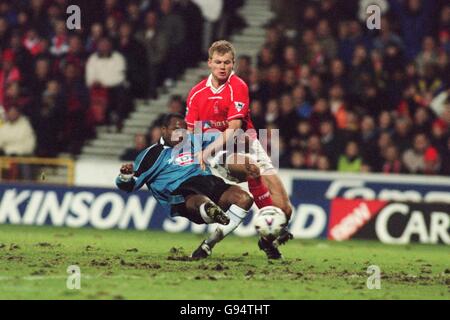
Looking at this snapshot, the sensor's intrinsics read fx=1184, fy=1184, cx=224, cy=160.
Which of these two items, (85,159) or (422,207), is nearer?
(422,207)

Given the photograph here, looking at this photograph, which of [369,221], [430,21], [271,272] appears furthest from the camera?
[430,21]

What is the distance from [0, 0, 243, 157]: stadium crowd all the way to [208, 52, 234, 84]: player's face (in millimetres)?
7752

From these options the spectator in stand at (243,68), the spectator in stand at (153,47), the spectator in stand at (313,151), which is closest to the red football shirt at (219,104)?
the spectator in stand at (313,151)

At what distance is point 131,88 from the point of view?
21250mm

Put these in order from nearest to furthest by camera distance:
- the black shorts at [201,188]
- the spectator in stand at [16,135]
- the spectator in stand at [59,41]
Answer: the black shorts at [201,188]
the spectator in stand at [16,135]
the spectator in stand at [59,41]


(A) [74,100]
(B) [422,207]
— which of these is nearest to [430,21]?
(B) [422,207]

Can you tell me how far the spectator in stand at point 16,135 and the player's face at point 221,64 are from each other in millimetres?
7723

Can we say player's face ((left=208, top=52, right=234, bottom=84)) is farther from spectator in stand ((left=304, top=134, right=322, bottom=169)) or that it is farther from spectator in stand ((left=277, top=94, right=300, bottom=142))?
spectator in stand ((left=277, top=94, right=300, bottom=142))

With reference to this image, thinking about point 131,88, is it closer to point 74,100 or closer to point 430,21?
point 74,100

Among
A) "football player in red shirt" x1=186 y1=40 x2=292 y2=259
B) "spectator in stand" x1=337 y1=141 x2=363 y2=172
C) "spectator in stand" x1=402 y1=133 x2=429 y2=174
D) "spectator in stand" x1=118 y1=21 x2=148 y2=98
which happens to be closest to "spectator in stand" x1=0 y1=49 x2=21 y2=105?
"spectator in stand" x1=118 y1=21 x2=148 y2=98

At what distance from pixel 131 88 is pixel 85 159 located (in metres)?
1.52

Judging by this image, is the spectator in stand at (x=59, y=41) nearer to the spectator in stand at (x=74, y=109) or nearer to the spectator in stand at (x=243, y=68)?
the spectator in stand at (x=74, y=109)

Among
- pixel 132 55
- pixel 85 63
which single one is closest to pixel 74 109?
pixel 85 63

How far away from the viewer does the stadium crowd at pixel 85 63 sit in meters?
20.5
